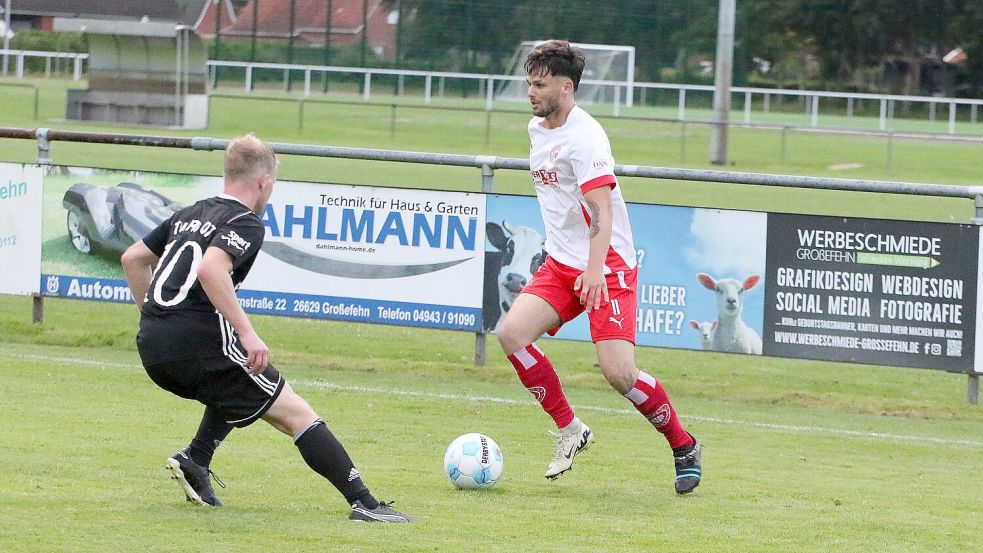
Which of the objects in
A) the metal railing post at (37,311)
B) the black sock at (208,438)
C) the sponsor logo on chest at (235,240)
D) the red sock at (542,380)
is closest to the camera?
the sponsor logo on chest at (235,240)

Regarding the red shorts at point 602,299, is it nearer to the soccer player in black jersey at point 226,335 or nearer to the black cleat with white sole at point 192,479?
the soccer player in black jersey at point 226,335

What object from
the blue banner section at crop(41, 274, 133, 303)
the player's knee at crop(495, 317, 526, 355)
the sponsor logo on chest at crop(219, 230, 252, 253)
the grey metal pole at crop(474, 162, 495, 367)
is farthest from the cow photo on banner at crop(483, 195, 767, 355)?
the sponsor logo on chest at crop(219, 230, 252, 253)

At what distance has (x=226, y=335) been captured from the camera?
17.8 ft

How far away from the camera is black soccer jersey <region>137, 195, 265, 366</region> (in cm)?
534

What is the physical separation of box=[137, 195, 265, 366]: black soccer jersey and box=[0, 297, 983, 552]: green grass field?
0.65m

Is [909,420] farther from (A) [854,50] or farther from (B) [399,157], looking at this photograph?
(A) [854,50]

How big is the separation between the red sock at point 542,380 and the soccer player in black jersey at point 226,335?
1.33 metres

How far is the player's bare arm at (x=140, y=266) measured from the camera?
560 centimetres

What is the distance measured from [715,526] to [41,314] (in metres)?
6.63

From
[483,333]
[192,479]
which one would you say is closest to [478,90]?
[483,333]

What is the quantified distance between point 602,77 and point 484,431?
38.4 meters

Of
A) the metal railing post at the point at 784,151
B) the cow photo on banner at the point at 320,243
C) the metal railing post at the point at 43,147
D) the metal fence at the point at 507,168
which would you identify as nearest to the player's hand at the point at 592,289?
the metal fence at the point at 507,168

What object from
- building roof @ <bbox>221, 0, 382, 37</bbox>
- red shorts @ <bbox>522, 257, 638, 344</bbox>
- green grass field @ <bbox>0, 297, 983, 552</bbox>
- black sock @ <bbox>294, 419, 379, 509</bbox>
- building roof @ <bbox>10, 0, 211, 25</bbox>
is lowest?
green grass field @ <bbox>0, 297, 983, 552</bbox>

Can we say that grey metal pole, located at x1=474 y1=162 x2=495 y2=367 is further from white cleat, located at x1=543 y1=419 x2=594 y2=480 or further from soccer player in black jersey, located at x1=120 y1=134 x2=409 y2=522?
soccer player in black jersey, located at x1=120 y1=134 x2=409 y2=522
